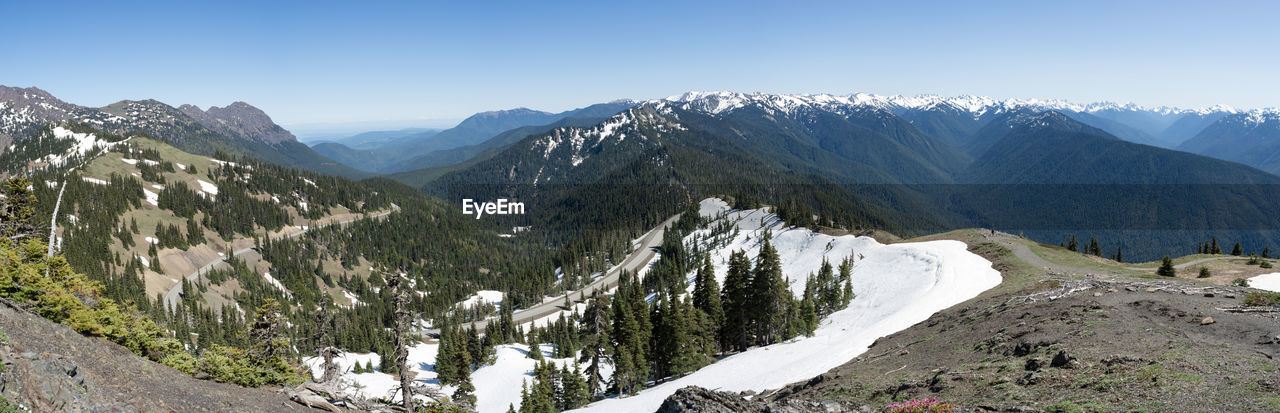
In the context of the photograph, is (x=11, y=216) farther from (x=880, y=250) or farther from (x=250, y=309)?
(x=880, y=250)

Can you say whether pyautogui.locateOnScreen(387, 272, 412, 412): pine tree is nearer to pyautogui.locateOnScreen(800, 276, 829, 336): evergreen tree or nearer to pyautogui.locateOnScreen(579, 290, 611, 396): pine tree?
pyautogui.locateOnScreen(579, 290, 611, 396): pine tree

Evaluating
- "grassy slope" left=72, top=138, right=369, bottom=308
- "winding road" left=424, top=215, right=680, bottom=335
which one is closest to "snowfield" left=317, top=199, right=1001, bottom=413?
"winding road" left=424, top=215, right=680, bottom=335

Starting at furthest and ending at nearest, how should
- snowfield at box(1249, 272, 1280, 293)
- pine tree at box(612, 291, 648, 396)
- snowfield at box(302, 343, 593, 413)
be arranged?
snowfield at box(302, 343, 593, 413)
pine tree at box(612, 291, 648, 396)
snowfield at box(1249, 272, 1280, 293)

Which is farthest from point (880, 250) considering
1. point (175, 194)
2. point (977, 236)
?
point (175, 194)

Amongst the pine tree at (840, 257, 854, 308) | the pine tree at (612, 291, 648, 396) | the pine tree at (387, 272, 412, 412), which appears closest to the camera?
the pine tree at (387, 272, 412, 412)

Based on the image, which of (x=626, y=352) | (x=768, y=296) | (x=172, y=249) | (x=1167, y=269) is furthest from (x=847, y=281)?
(x=172, y=249)

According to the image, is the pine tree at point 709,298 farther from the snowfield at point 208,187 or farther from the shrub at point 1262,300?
the snowfield at point 208,187
